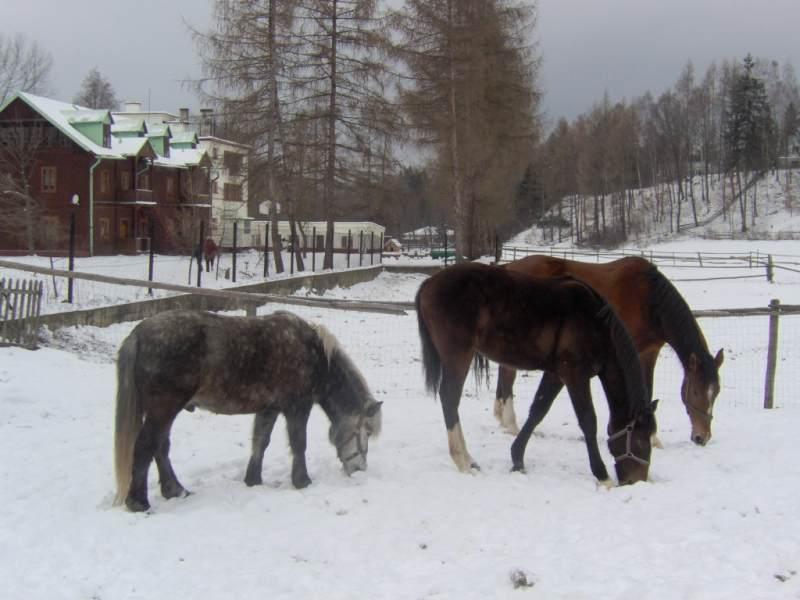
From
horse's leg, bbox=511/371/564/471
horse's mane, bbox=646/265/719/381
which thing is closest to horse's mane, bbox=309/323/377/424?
horse's leg, bbox=511/371/564/471

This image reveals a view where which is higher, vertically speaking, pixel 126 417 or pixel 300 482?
pixel 126 417

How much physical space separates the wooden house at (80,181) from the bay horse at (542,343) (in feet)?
67.7

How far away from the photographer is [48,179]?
30406 millimetres

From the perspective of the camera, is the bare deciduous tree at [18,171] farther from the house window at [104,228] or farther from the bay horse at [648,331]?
the bay horse at [648,331]

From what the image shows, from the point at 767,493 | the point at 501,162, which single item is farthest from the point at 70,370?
the point at 501,162

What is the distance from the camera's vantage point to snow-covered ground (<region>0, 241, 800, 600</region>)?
3.38 metres

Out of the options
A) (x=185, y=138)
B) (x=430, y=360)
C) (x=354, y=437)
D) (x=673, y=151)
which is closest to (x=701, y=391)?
(x=430, y=360)

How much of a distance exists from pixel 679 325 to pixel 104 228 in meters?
30.4

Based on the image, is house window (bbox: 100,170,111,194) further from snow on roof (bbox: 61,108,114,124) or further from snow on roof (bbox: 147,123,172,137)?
snow on roof (bbox: 147,123,172,137)

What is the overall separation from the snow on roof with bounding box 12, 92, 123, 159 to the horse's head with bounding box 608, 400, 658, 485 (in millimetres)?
29710

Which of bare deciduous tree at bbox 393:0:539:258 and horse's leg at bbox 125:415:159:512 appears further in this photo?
bare deciduous tree at bbox 393:0:539:258

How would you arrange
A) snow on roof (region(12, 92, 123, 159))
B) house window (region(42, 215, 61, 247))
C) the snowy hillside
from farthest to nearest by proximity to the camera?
the snowy hillside → snow on roof (region(12, 92, 123, 159)) → house window (region(42, 215, 61, 247))

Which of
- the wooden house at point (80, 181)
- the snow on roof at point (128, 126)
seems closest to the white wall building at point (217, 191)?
the wooden house at point (80, 181)

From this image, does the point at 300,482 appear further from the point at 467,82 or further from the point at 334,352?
the point at 467,82
